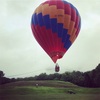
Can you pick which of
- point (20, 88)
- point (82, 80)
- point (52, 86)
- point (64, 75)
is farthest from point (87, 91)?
point (64, 75)

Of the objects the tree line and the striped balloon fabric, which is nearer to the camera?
the striped balloon fabric

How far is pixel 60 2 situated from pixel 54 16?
1685 millimetres

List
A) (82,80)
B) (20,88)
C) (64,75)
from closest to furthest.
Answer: (20,88) → (82,80) → (64,75)

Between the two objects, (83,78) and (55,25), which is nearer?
(55,25)

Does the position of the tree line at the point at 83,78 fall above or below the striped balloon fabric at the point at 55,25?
above

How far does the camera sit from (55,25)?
34.3m

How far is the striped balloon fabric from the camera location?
3434 centimetres

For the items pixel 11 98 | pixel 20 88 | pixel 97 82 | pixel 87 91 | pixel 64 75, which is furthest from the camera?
pixel 64 75

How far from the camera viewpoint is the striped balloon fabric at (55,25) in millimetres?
34344

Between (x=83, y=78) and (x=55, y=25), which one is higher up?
(x=83, y=78)

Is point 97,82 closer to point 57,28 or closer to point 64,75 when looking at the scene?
point 64,75

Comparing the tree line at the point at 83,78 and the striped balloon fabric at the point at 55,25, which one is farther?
the tree line at the point at 83,78

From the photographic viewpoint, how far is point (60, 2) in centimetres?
3500

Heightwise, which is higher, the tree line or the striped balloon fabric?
the tree line
